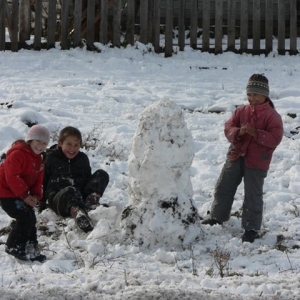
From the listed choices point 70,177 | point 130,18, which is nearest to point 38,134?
point 70,177

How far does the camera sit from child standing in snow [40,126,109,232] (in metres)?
6.34

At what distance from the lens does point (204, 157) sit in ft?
26.6

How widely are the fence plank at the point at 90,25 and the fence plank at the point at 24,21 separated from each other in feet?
3.36

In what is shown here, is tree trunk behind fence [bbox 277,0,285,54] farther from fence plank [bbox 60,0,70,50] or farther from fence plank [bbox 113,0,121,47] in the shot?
fence plank [bbox 60,0,70,50]

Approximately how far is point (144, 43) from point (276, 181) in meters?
5.97

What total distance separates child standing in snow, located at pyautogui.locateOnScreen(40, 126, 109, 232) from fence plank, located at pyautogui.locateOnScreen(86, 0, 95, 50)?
599 cm

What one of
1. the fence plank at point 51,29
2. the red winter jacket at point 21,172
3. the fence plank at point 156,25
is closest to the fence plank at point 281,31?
the fence plank at point 156,25

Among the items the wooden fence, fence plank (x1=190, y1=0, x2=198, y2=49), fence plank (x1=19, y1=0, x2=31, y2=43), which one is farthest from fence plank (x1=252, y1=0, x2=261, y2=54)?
fence plank (x1=19, y1=0, x2=31, y2=43)

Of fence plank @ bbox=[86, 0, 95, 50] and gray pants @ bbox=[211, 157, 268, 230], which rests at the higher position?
fence plank @ bbox=[86, 0, 95, 50]

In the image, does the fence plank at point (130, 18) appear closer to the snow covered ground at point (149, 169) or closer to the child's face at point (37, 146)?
the snow covered ground at point (149, 169)

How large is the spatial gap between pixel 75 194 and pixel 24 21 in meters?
6.91

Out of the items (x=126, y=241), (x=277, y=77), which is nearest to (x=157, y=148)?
(x=126, y=241)

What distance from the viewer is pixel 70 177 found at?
668cm

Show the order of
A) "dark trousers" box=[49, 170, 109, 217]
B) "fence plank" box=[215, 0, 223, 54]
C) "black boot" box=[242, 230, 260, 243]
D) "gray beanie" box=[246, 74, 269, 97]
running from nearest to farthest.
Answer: "black boot" box=[242, 230, 260, 243] < "gray beanie" box=[246, 74, 269, 97] < "dark trousers" box=[49, 170, 109, 217] < "fence plank" box=[215, 0, 223, 54]
